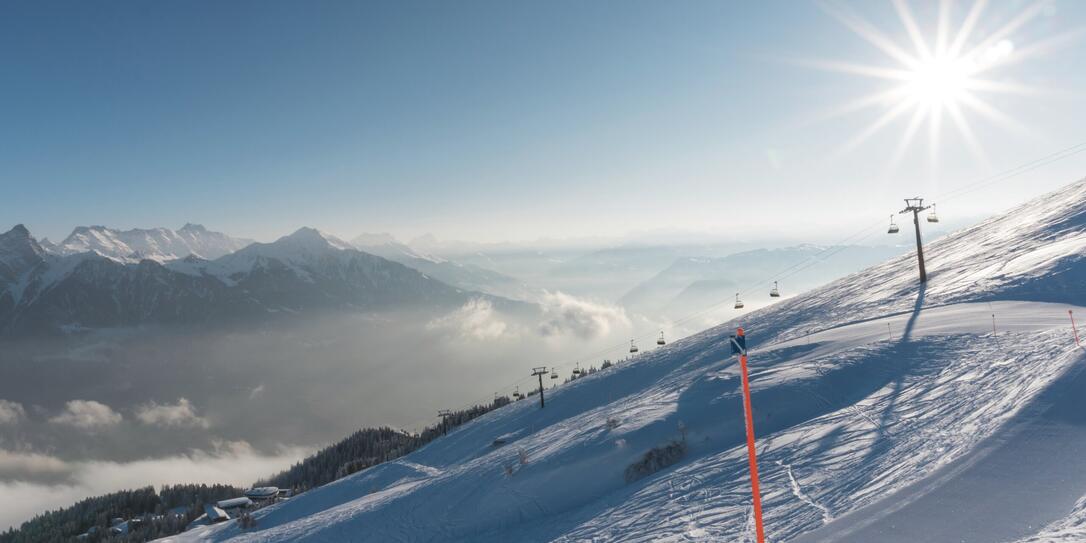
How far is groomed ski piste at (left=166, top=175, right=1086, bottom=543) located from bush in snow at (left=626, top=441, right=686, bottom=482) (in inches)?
18.7

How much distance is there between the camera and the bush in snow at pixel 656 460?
2152cm

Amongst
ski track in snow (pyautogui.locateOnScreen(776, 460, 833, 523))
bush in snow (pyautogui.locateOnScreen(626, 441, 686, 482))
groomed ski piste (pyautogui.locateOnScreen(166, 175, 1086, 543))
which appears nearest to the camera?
groomed ski piste (pyautogui.locateOnScreen(166, 175, 1086, 543))

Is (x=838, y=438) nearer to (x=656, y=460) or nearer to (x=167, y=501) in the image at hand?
(x=656, y=460)

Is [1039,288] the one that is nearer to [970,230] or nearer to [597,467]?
[597,467]

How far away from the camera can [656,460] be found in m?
21.8

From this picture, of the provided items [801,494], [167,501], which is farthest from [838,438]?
[167,501]

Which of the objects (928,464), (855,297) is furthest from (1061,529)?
(855,297)

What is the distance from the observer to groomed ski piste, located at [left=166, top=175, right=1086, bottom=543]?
454 inches

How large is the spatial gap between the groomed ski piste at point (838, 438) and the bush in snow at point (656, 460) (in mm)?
475

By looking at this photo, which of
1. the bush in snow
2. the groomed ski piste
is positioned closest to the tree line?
the groomed ski piste

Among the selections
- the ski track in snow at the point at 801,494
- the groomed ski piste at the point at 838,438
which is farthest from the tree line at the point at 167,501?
the ski track in snow at the point at 801,494

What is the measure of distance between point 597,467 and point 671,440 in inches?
145

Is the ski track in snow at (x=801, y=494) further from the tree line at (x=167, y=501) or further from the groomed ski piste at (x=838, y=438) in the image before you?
the tree line at (x=167, y=501)

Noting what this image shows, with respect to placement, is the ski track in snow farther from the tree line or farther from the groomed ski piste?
the tree line
